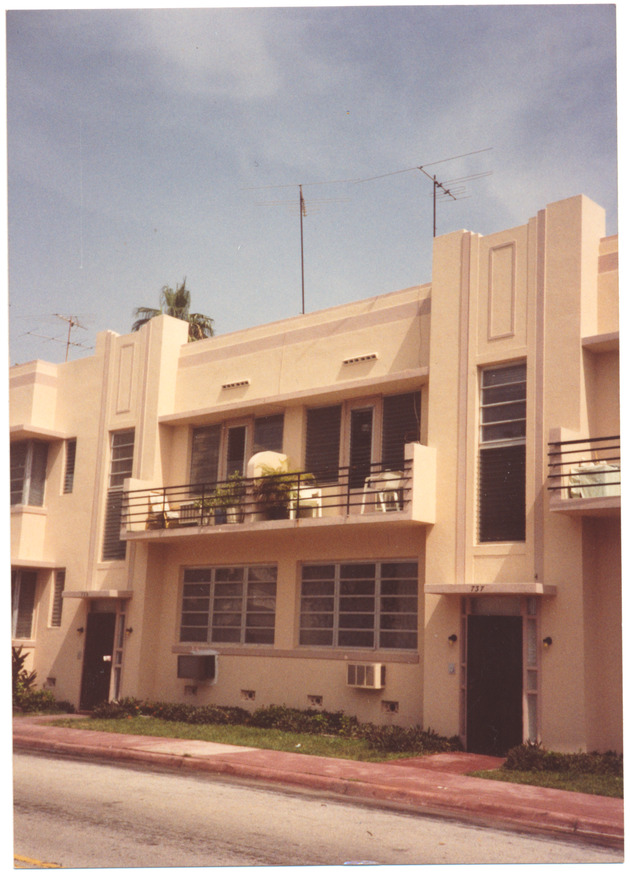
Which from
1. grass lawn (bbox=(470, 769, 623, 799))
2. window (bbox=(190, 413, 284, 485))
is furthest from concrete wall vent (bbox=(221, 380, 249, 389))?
grass lawn (bbox=(470, 769, 623, 799))

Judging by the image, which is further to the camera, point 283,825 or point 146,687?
point 146,687

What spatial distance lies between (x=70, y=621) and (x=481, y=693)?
11.7 m

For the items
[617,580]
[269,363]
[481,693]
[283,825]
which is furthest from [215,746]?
[269,363]

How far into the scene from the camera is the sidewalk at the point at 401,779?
10.3 m

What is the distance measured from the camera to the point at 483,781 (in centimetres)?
1245

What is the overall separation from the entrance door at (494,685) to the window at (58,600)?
12.2m

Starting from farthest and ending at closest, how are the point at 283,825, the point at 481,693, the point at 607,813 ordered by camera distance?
the point at 481,693, the point at 607,813, the point at 283,825

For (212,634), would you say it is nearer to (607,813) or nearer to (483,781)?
(483,781)

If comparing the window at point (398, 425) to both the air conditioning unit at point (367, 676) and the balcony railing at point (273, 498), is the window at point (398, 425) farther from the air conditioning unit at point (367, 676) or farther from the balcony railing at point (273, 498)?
the air conditioning unit at point (367, 676)

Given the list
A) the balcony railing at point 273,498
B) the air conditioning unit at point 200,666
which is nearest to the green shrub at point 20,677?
the balcony railing at point 273,498

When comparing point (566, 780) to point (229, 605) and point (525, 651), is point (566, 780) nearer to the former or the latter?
point (525, 651)

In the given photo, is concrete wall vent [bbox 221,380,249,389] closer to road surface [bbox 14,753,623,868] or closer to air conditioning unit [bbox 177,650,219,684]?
air conditioning unit [bbox 177,650,219,684]

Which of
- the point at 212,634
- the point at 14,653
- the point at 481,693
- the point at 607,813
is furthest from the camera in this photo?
the point at 14,653

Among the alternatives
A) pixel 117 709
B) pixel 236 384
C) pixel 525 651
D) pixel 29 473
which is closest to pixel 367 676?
pixel 525 651
